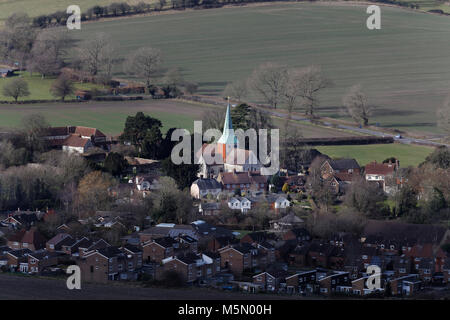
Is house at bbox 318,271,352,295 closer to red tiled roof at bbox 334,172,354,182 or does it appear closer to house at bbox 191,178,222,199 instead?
house at bbox 191,178,222,199

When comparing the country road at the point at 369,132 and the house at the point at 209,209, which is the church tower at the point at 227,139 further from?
the country road at the point at 369,132

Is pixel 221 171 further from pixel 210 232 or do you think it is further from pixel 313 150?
pixel 210 232

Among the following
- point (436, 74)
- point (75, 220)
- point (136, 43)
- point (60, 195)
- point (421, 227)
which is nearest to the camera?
point (421, 227)

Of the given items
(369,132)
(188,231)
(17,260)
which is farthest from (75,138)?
(17,260)

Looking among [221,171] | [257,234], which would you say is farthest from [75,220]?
[221,171]

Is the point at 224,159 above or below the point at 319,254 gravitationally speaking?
above

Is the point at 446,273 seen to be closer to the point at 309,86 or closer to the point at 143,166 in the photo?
the point at 143,166

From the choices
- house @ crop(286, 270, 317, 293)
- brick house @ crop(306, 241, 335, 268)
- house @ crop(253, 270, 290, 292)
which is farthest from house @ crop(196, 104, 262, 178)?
house @ crop(286, 270, 317, 293)
